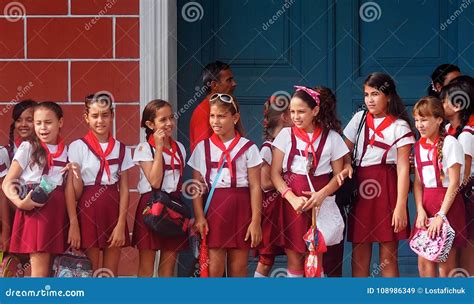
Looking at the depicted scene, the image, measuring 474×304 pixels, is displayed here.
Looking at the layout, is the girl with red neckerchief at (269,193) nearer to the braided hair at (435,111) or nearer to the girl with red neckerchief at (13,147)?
the braided hair at (435,111)

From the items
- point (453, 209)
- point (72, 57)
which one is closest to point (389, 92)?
point (453, 209)

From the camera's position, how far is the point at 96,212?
8219 mm

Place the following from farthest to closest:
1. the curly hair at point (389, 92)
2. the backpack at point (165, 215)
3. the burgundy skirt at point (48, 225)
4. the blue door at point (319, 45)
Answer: the blue door at point (319, 45), the curly hair at point (389, 92), the burgundy skirt at point (48, 225), the backpack at point (165, 215)

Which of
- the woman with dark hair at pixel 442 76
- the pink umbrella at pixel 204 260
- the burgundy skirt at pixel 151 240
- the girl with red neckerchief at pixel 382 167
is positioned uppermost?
the woman with dark hair at pixel 442 76

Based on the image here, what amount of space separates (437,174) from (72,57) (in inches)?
102

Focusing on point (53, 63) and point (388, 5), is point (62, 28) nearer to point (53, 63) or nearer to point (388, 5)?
point (53, 63)

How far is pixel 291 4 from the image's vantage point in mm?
9578

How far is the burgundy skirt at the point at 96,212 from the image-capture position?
821 cm

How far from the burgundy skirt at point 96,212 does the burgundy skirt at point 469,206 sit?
210 centimetres

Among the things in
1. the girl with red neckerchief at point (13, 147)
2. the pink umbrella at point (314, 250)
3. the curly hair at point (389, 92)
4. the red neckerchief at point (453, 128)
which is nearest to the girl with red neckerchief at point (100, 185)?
the girl with red neckerchief at point (13, 147)

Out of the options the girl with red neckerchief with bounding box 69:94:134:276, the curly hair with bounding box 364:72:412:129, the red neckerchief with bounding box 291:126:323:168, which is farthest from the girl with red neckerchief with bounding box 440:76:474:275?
the girl with red neckerchief with bounding box 69:94:134:276

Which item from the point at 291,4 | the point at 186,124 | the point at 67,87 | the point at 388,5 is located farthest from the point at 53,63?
the point at 388,5

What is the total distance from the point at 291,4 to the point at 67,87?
169 cm

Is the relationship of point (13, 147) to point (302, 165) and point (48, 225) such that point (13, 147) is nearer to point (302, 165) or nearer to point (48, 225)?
point (48, 225)
